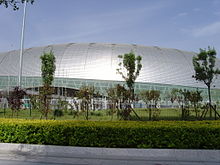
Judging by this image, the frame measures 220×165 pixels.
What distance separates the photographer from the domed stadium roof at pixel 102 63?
39281 mm

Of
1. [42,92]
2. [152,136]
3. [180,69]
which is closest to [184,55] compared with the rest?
[180,69]

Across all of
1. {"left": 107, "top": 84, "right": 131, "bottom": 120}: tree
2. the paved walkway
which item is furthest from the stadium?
the paved walkway

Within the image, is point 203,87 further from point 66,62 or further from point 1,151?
point 1,151

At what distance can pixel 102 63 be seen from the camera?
39531mm

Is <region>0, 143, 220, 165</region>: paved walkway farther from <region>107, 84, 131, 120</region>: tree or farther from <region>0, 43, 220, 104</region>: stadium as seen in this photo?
<region>0, 43, 220, 104</region>: stadium

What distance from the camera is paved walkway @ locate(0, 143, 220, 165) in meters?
5.93

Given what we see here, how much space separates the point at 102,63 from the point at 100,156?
1315 inches

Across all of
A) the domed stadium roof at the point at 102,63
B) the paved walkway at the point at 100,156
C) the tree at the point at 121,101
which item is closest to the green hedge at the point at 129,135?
the paved walkway at the point at 100,156

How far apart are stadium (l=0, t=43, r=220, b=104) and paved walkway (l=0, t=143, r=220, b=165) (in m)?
30.1

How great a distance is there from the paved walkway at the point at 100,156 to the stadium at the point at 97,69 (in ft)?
98.9

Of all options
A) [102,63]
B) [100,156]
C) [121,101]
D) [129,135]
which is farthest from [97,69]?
[100,156]

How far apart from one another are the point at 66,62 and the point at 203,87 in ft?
84.5

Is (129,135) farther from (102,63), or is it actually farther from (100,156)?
(102,63)

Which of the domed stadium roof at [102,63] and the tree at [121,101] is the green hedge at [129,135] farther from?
the domed stadium roof at [102,63]
